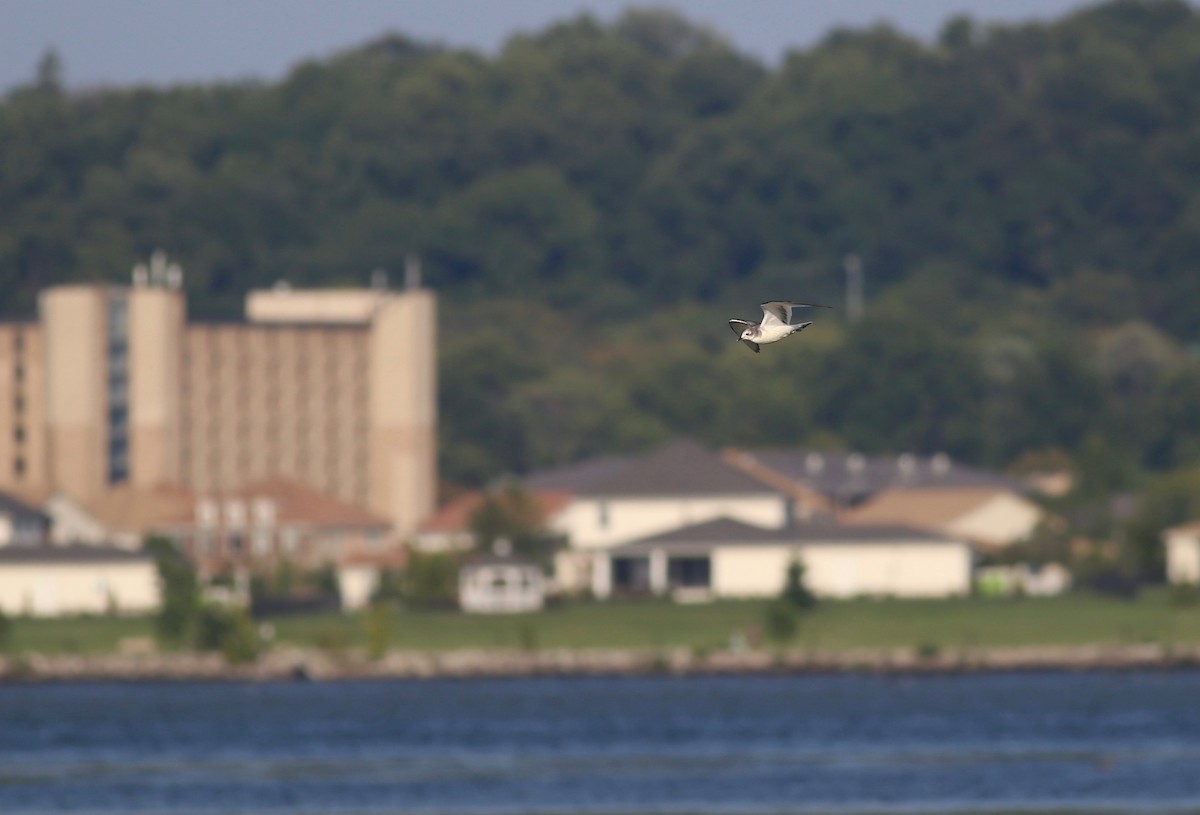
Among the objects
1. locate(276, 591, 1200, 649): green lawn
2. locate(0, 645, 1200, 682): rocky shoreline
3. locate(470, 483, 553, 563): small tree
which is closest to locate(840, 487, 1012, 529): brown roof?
locate(470, 483, 553, 563): small tree

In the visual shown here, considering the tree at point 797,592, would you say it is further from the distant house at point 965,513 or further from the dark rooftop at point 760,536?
the distant house at point 965,513

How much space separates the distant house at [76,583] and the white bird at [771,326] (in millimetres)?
82270

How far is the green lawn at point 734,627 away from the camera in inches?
3516

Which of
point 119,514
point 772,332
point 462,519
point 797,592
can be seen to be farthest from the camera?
point 119,514

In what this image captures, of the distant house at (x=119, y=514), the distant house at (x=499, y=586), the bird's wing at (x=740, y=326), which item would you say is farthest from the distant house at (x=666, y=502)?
the bird's wing at (x=740, y=326)

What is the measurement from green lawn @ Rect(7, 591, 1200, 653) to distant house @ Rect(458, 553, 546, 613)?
1.55 metres

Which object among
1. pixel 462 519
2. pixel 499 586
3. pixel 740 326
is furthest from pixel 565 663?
pixel 740 326

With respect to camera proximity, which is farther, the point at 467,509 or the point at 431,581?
the point at 467,509

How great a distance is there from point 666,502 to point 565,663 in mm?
26107

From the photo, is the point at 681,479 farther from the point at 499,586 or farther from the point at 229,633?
the point at 229,633

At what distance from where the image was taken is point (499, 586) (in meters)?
101

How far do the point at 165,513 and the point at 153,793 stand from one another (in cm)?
6491

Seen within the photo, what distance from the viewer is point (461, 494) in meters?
151

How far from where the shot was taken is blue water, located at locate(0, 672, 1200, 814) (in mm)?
61406
